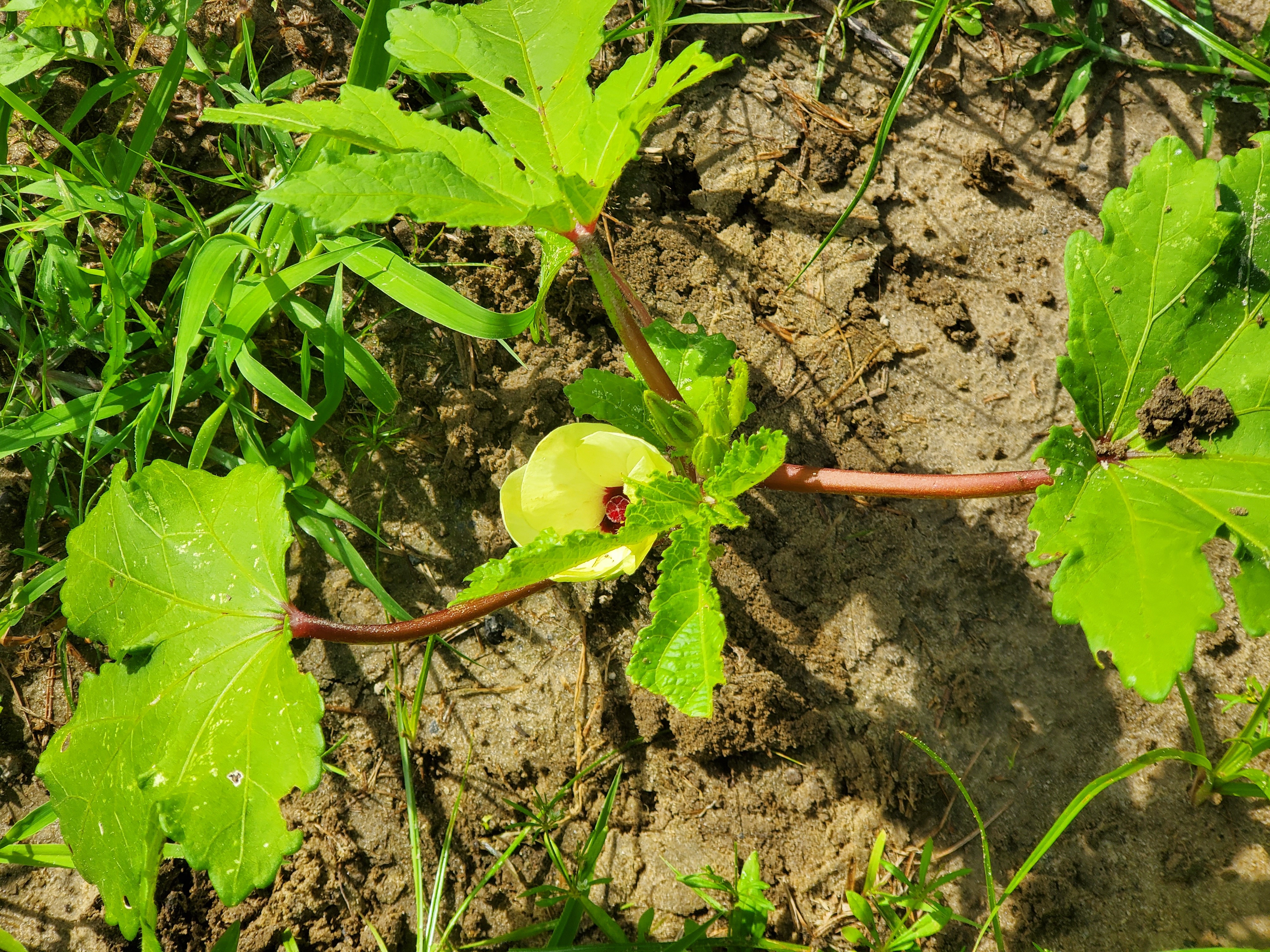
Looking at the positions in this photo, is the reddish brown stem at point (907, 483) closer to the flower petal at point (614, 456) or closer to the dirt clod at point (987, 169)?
the flower petal at point (614, 456)

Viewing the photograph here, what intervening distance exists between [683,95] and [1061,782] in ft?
8.34

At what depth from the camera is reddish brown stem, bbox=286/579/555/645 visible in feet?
6.70

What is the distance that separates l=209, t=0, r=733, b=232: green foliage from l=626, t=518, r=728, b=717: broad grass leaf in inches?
31.4

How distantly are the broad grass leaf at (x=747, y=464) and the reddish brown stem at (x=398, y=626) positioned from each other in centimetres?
52

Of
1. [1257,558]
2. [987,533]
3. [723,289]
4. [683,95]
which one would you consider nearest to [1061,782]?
[987,533]

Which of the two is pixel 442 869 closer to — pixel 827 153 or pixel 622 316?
pixel 622 316

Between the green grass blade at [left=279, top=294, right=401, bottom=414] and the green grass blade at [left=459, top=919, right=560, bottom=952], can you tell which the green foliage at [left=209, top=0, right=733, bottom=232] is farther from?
the green grass blade at [left=459, top=919, right=560, bottom=952]

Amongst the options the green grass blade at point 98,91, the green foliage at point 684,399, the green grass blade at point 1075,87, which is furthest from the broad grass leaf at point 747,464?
the green grass blade at point 98,91

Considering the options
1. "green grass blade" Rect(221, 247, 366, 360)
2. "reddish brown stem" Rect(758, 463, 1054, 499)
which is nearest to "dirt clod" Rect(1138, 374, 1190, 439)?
"reddish brown stem" Rect(758, 463, 1054, 499)

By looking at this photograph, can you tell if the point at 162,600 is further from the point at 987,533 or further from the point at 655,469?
the point at 987,533

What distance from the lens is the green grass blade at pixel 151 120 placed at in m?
2.59

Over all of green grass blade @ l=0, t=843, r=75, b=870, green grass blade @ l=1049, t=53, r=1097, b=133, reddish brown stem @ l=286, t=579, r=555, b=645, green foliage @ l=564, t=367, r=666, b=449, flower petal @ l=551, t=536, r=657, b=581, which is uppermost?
green grass blade @ l=1049, t=53, r=1097, b=133

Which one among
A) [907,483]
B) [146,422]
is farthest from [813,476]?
[146,422]

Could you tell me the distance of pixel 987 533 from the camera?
102 inches
